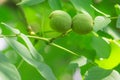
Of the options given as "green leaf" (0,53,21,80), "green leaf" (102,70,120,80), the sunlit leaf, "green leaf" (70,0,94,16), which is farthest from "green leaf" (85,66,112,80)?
"green leaf" (0,53,21,80)

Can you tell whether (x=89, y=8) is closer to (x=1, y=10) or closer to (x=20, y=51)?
(x=20, y=51)

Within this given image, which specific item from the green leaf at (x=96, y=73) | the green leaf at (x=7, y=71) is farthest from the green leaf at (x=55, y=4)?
the green leaf at (x=7, y=71)

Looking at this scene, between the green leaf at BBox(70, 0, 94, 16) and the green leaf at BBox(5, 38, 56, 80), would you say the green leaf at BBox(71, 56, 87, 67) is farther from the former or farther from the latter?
the green leaf at BBox(5, 38, 56, 80)

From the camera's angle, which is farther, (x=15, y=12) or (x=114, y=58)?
(x=15, y=12)

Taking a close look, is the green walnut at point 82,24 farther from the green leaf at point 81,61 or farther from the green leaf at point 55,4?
the green leaf at point 81,61

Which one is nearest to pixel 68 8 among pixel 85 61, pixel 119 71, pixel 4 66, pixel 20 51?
pixel 85 61
